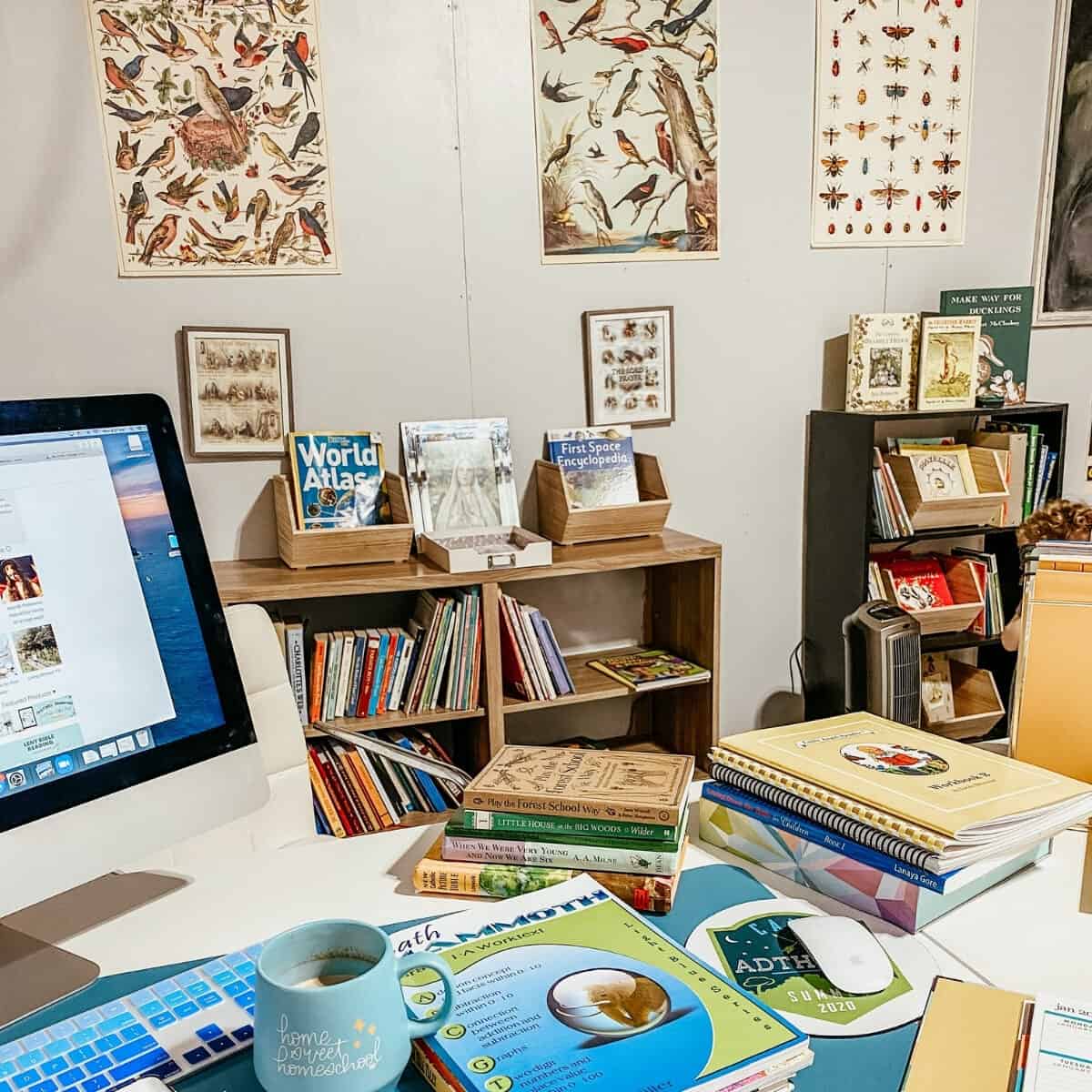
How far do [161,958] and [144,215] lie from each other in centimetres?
194

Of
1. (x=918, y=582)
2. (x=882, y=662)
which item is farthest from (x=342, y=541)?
(x=918, y=582)

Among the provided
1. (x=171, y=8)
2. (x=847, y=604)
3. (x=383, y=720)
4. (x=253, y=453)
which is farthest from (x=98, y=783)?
(x=847, y=604)

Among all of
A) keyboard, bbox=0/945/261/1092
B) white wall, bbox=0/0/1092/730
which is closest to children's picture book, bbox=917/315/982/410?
white wall, bbox=0/0/1092/730

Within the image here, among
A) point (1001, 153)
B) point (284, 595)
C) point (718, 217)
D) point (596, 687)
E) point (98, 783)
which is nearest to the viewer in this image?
point (98, 783)

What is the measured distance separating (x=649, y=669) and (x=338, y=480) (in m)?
0.96

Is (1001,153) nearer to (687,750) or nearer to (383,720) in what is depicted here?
(687,750)

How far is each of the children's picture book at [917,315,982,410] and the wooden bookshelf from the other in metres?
0.83

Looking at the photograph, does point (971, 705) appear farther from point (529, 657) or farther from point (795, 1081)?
Answer: point (795, 1081)

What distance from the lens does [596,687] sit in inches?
103

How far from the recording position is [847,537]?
2850 millimetres

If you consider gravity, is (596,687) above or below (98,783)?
below

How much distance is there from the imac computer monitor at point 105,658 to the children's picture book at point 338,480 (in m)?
1.45

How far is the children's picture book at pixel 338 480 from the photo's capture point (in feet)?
8.18

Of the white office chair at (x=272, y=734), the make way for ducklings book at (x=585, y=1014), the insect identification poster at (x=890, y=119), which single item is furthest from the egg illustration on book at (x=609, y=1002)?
the insect identification poster at (x=890, y=119)
